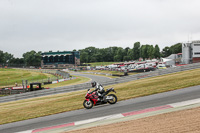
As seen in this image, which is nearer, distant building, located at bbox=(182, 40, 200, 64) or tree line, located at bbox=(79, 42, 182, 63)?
distant building, located at bbox=(182, 40, 200, 64)

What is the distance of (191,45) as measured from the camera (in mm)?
66688

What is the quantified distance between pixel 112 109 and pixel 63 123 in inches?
105

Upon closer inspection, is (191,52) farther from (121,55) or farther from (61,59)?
(121,55)

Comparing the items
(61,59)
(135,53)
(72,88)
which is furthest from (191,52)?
(61,59)

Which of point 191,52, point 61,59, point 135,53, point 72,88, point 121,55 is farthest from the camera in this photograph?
point 121,55

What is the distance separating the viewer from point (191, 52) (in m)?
67.4

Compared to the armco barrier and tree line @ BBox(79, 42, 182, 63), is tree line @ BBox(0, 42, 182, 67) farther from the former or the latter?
the armco barrier

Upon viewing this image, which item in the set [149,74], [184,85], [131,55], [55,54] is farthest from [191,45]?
[55,54]

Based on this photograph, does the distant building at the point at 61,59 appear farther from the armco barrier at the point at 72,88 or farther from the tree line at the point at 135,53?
the armco barrier at the point at 72,88

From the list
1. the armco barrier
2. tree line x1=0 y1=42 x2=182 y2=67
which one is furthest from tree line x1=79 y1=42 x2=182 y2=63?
the armco barrier

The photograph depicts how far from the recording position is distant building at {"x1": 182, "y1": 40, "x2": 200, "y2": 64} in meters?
64.2

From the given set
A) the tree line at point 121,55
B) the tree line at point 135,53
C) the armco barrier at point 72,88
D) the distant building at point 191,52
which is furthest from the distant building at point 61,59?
the armco barrier at point 72,88

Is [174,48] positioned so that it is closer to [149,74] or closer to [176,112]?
[149,74]

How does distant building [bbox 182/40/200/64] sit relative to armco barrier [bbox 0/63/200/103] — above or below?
above
